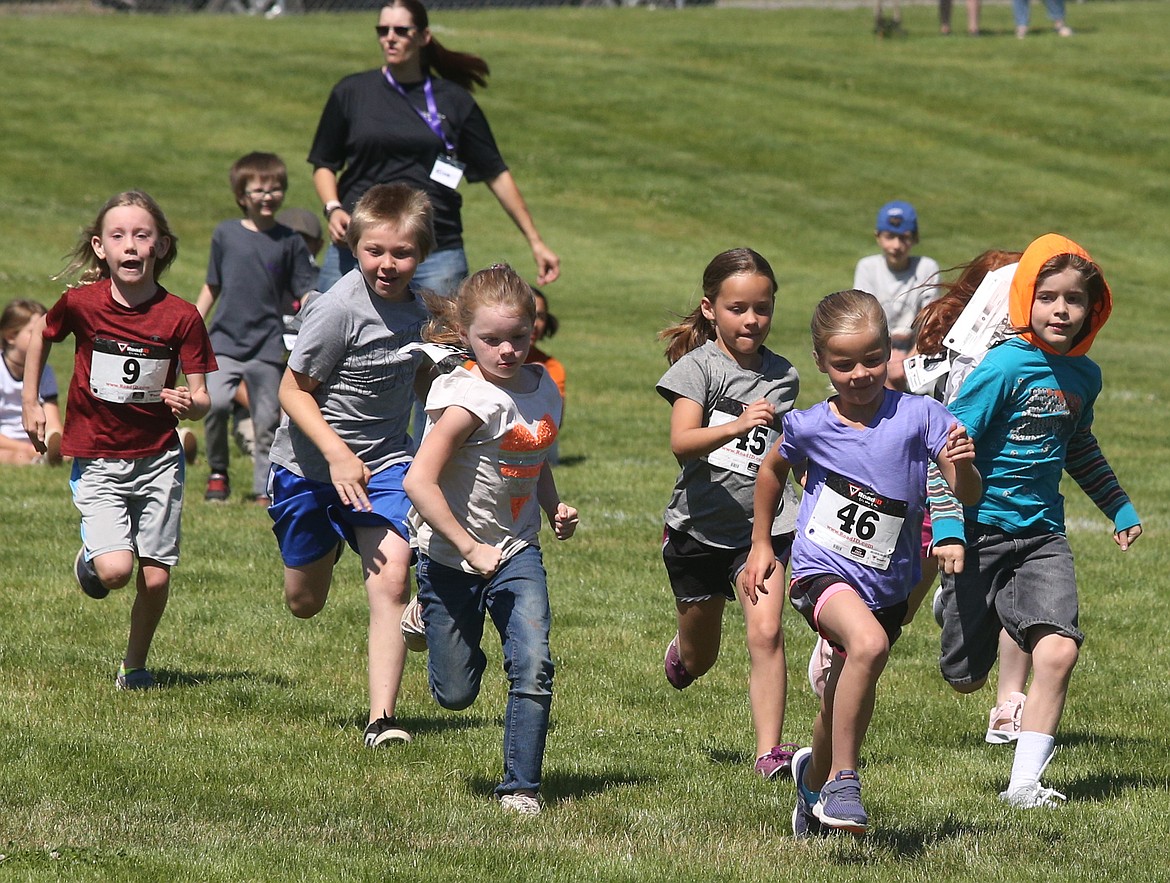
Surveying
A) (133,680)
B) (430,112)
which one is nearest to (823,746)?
(133,680)

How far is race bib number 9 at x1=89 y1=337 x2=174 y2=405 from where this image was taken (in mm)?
6648

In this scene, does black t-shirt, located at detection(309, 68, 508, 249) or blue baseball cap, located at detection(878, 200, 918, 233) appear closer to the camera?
black t-shirt, located at detection(309, 68, 508, 249)

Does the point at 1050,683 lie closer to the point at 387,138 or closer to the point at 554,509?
the point at 554,509

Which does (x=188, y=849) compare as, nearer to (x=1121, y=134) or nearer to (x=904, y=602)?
(x=904, y=602)

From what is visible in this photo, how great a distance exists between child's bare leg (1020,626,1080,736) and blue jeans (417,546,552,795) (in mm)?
→ 1615

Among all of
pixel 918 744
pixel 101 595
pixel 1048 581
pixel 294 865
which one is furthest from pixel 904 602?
pixel 101 595

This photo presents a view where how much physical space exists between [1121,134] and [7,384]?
27496mm

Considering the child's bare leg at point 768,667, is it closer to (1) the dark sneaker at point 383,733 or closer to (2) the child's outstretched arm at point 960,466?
(2) the child's outstretched arm at point 960,466

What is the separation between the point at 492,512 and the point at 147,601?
2008mm

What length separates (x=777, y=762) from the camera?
19.3 ft

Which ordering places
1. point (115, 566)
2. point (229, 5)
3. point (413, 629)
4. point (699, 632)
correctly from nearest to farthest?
point (413, 629), point (699, 632), point (115, 566), point (229, 5)

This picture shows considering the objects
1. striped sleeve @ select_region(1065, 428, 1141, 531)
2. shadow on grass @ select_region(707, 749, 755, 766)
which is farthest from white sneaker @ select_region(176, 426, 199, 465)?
striped sleeve @ select_region(1065, 428, 1141, 531)

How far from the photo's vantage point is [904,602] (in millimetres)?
5156

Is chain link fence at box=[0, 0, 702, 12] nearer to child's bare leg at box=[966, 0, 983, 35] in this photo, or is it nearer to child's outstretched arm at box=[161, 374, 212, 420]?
child's bare leg at box=[966, 0, 983, 35]
